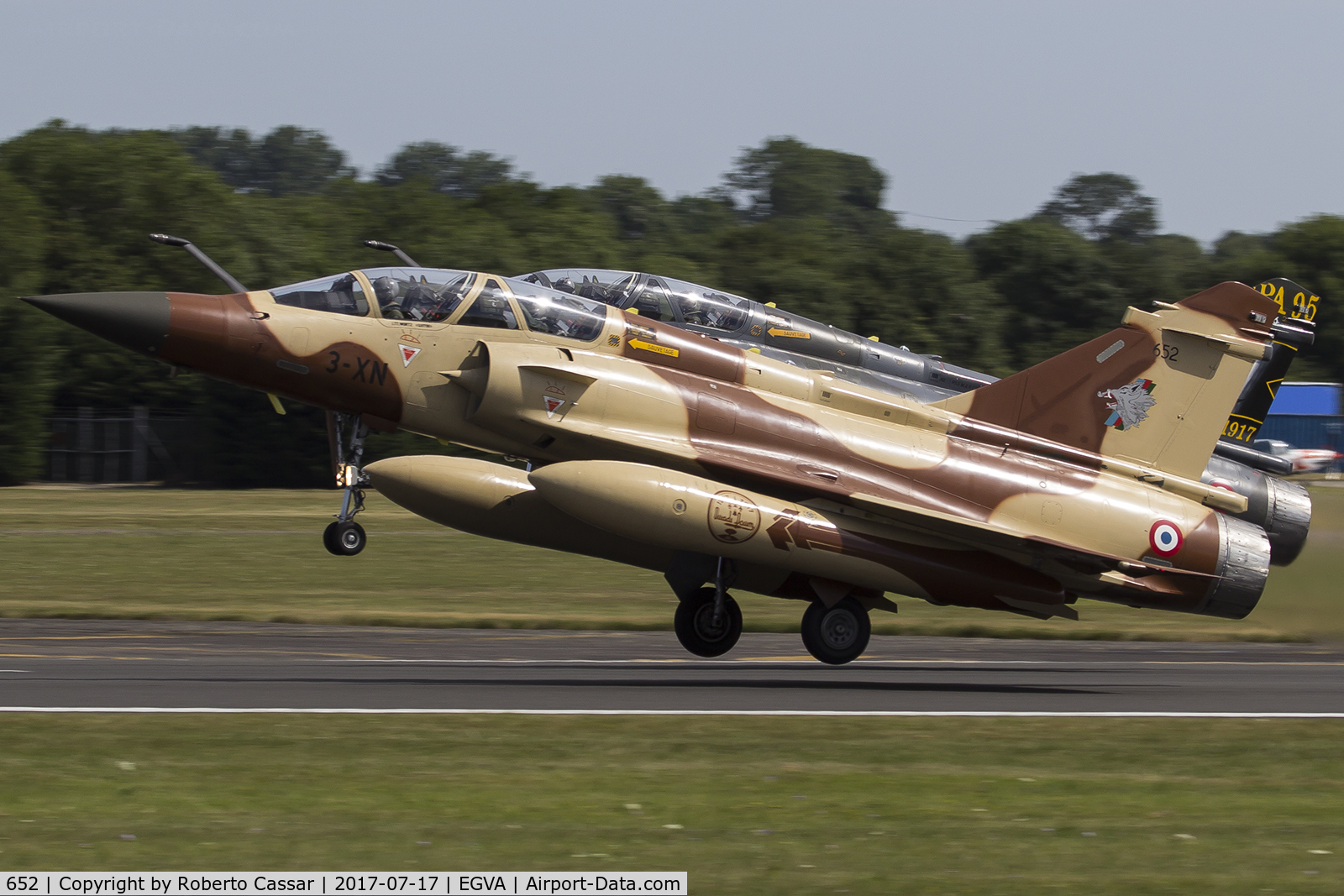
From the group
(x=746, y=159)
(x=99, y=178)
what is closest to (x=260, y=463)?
(x=99, y=178)

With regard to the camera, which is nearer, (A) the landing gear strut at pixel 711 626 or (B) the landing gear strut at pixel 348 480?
(B) the landing gear strut at pixel 348 480

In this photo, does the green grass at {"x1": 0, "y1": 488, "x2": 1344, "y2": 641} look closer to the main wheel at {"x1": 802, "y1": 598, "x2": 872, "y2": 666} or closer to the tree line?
the main wheel at {"x1": 802, "y1": 598, "x2": 872, "y2": 666}

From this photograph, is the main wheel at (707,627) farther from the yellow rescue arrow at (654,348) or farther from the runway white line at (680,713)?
the runway white line at (680,713)

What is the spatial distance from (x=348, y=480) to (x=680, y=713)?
189 inches

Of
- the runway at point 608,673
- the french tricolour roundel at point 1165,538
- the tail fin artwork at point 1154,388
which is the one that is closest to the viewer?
the runway at point 608,673

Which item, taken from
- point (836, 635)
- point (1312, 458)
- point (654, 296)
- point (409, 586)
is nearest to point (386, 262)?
point (409, 586)

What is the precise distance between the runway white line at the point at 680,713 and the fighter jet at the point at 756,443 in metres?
2.25

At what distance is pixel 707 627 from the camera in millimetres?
16016

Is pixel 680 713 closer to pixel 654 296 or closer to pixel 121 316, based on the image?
pixel 121 316

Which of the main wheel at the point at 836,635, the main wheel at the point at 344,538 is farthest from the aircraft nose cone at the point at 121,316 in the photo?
the main wheel at the point at 836,635

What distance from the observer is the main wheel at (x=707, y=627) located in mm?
16016

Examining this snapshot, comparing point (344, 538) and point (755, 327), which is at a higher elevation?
point (755, 327)

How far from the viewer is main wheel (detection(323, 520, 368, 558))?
14891 millimetres

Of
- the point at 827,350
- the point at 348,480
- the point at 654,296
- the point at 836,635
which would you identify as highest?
the point at 654,296
